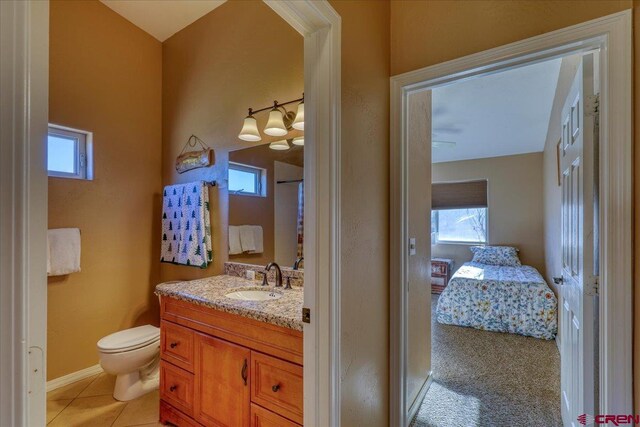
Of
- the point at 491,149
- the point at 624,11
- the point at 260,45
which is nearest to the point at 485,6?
the point at 624,11

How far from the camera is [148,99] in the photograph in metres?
2.96

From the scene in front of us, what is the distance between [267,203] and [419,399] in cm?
180

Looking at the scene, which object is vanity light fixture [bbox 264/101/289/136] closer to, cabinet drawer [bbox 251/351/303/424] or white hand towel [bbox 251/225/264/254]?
white hand towel [bbox 251/225/264/254]

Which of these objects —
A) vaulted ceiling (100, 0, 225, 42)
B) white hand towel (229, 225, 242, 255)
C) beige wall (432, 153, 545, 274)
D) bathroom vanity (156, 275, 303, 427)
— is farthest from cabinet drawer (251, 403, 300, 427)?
beige wall (432, 153, 545, 274)

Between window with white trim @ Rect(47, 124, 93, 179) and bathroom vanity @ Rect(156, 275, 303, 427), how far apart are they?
4.67 feet

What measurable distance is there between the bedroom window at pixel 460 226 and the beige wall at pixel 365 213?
16.5 feet

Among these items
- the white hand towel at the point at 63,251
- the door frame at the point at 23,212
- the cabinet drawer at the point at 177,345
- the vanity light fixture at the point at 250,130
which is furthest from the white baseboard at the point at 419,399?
the white hand towel at the point at 63,251

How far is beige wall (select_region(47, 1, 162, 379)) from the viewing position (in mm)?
2396

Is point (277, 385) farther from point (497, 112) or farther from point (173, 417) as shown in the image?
point (497, 112)

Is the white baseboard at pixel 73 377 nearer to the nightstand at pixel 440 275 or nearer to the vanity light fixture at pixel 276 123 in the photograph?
the vanity light fixture at pixel 276 123

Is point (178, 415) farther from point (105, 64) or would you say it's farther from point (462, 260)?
point (462, 260)

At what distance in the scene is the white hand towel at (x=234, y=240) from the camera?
8.02 ft

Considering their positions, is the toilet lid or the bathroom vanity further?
the toilet lid

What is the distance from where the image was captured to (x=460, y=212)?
6.05 metres
